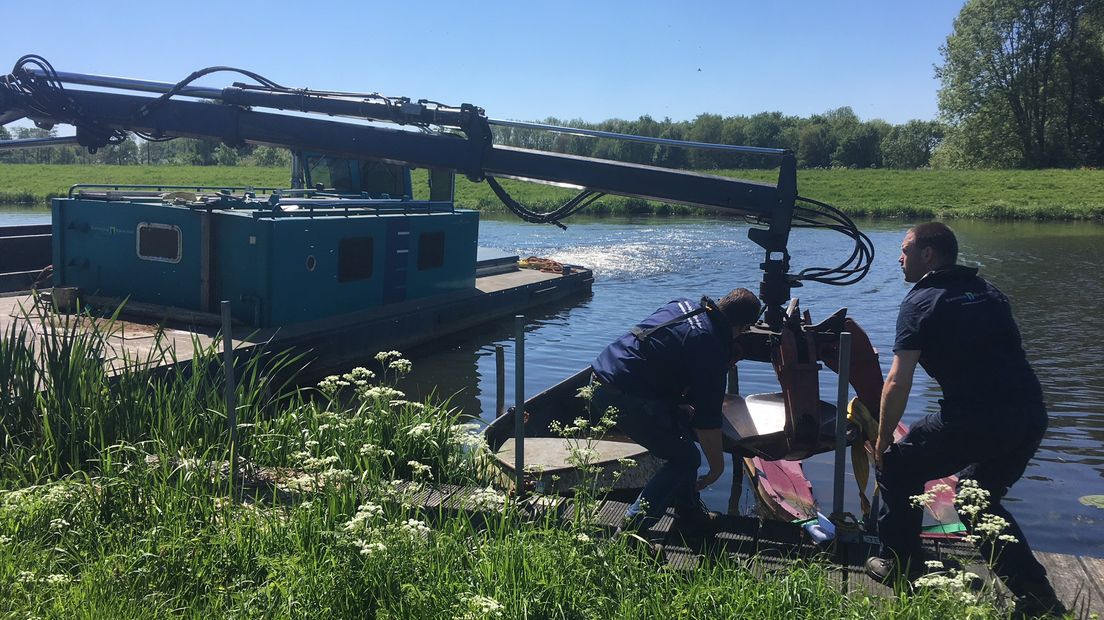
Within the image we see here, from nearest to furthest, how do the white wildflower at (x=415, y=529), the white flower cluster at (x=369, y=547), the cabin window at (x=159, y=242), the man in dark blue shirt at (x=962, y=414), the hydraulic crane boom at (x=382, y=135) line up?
1. the white flower cluster at (x=369, y=547)
2. the white wildflower at (x=415, y=529)
3. the man in dark blue shirt at (x=962, y=414)
4. the hydraulic crane boom at (x=382, y=135)
5. the cabin window at (x=159, y=242)

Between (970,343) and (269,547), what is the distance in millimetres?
3609

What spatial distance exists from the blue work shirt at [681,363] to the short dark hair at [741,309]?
5cm

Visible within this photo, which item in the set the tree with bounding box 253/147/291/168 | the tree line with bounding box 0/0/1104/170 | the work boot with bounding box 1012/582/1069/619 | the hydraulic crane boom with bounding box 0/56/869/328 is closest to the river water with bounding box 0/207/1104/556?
the work boot with bounding box 1012/582/1069/619

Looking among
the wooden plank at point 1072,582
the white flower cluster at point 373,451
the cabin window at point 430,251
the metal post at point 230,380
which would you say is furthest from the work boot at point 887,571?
the cabin window at point 430,251

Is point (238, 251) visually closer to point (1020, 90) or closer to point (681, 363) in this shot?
point (681, 363)

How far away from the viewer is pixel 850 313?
18.7 meters

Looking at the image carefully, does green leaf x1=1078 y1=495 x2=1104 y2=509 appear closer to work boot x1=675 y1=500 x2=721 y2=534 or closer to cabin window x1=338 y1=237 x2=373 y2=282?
work boot x1=675 y1=500 x2=721 y2=534

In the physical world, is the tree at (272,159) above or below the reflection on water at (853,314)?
above

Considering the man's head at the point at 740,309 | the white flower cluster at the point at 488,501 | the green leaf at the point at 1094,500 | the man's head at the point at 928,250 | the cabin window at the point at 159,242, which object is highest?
the man's head at the point at 928,250

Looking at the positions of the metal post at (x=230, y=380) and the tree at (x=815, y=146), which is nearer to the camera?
the metal post at (x=230, y=380)

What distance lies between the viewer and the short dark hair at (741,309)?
17.1 feet

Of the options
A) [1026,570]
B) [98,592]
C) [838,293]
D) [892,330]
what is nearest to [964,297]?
[1026,570]

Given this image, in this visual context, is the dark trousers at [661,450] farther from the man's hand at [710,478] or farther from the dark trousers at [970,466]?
the dark trousers at [970,466]

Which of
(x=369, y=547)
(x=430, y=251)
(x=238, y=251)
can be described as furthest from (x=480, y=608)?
(x=430, y=251)
